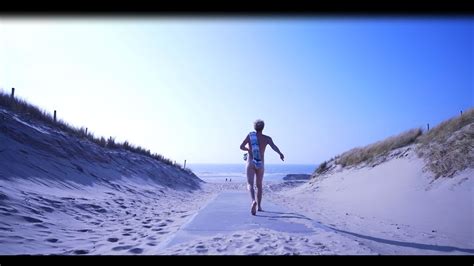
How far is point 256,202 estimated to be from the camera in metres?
7.18

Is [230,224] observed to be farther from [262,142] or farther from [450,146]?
[450,146]

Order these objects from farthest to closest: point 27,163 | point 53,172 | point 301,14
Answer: point 53,172 → point 27,163 → point 301,14

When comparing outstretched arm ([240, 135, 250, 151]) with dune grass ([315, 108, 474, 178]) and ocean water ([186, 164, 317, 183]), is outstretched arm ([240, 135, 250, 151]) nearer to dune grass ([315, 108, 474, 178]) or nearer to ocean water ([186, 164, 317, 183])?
dune grass ([315, 108, 474, 178])

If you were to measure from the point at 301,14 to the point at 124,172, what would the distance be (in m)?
12.5

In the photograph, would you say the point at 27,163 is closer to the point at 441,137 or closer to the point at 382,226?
the point at 382,226

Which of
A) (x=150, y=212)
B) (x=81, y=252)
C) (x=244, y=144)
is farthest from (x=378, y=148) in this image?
(x=81, y=252)

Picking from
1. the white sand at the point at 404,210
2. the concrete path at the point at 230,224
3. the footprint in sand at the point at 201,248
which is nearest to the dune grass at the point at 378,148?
the white sand at the point at 404,210

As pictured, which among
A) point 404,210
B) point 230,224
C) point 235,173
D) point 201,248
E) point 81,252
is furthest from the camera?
point 235,173

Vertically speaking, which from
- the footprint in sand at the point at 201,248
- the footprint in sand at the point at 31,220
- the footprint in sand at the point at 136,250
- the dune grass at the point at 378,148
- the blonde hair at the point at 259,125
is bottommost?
the footprint in sand at the point at 136,250

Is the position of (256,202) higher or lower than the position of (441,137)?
lower

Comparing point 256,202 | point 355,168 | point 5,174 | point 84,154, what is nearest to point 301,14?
point 256,202

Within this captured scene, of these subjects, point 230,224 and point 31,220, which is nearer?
point 230,224

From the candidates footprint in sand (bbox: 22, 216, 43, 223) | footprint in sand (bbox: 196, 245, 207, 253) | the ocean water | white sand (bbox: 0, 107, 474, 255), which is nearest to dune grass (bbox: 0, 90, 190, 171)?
white sand (bbox: 0, 107, 474, 255)

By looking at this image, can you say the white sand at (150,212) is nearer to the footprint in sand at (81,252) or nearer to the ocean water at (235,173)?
the footprint in sand at (81,252)
